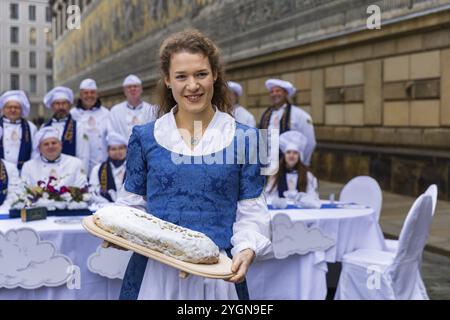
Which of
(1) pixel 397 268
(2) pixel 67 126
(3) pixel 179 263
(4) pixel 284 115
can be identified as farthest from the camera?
(4) pixel 284 115

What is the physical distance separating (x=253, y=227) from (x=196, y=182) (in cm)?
24

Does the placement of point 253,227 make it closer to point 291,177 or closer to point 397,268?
point 397,268

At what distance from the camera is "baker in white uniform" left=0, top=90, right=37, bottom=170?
721 cm

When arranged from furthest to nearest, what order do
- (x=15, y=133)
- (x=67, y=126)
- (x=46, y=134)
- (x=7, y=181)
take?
(x=67, y=126) < (x=15, y=133) < (x=7, y=181) < (x=46, y=134)

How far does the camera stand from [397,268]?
4746 mm

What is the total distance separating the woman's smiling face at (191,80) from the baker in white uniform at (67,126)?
5930 mm

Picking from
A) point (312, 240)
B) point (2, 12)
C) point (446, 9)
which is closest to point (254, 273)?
point (312, 240)

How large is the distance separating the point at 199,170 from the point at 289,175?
427 centimetres

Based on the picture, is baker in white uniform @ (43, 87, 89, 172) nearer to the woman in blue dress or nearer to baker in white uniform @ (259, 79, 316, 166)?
baker in white uniform @ (259, 79, 316, 166)

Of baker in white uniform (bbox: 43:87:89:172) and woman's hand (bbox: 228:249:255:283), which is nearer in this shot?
woman's hand (bbox: 228:249:255:283)

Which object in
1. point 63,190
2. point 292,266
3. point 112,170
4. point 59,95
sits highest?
point 59,95

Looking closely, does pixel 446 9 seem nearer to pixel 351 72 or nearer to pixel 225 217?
pixel 351 72

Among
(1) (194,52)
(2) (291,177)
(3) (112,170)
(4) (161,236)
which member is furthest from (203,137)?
(3) (112,170)

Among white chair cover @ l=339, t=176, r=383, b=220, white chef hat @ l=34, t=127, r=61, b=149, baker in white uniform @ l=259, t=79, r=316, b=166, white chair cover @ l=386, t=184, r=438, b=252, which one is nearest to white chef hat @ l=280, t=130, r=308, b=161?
white chair cover @ l=339, t=176, r=383, b=220
